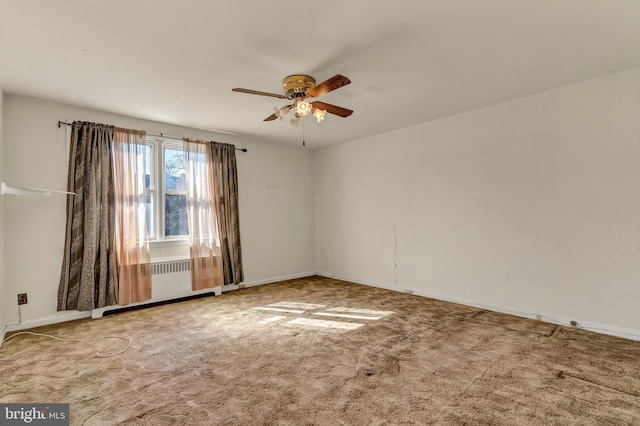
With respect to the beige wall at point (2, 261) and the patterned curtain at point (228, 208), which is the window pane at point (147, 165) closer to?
the patterned curtain at point (228, 208)

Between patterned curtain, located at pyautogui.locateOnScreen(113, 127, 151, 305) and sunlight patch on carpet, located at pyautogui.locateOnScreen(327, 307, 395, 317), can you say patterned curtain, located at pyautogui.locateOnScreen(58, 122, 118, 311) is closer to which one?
patterned curtain, located at pyautogui.locateOnScreen(113, 127, 151, 305)

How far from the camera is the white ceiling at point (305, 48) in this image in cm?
200

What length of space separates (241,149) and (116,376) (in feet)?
12.0

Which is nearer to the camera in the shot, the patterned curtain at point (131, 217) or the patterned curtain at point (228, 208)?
the patterned curtain at point (131, 217)

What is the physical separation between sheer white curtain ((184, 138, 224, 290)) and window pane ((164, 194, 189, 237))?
0.13m

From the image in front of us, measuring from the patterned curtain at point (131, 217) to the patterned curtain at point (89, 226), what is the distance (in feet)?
0.26

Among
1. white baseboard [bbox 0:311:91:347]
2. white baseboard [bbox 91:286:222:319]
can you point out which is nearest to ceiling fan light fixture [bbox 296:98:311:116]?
white baseboard [bbox 91:286:222:319]

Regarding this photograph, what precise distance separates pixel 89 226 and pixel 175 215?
41.5 inches

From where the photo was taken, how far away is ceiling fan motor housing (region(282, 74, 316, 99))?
9.20 feet

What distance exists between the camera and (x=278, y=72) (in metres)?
2.81

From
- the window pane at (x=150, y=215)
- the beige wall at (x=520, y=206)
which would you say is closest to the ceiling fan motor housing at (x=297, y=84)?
the beige wall at (x=520, y=206)

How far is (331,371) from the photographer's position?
2.35 metres

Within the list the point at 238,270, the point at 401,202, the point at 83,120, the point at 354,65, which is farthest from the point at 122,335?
the point at 401,202

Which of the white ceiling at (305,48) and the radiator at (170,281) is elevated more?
the white ceiling at (305,48)
